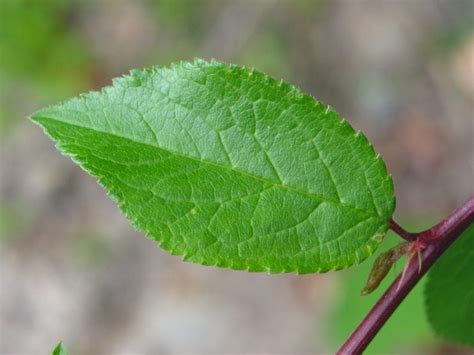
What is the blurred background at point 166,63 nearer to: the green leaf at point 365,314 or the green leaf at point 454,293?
the green leaf at point 365,314

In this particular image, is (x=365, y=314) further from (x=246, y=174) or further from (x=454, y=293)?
(x=246, y=174)

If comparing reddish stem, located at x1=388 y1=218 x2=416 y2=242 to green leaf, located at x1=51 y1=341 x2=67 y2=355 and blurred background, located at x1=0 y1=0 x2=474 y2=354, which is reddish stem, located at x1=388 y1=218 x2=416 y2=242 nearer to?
green leaf, located at x1=51 y1=341 x2=67 y2=355

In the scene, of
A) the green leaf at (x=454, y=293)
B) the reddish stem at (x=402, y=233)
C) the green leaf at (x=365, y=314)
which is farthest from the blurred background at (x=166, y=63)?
the reddish stem at (x=402, y=233)

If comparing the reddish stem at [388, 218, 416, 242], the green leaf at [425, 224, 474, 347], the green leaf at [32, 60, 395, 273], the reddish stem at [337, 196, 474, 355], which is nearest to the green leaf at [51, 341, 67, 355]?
the green leaf at [32, 60, 395, 273]

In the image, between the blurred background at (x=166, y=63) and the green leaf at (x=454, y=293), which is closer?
the green leaf at (x=454, y=293)

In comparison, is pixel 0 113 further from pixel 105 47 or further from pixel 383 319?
pixel 383 319

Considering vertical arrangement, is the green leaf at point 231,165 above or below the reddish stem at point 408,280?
above

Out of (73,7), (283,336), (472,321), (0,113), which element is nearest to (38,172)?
(0,113)
